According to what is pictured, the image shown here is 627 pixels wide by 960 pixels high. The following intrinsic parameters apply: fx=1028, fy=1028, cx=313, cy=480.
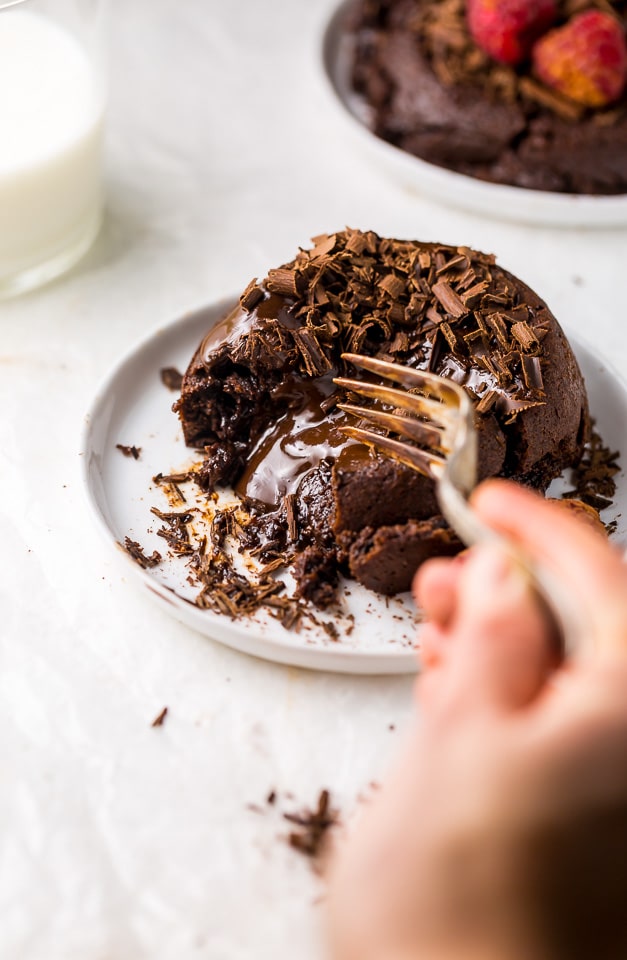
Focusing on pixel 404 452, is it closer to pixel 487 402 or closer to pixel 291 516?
→ pixel 487 402

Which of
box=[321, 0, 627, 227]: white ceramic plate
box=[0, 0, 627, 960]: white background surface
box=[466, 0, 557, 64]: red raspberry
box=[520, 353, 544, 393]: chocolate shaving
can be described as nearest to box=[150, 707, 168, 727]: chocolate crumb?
box=[0, 0, 627, 960]: white background surface

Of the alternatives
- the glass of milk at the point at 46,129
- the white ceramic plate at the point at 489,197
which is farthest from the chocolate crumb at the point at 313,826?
the white ceramic plate at the point at 489,197

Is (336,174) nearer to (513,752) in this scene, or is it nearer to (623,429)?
(623,429)

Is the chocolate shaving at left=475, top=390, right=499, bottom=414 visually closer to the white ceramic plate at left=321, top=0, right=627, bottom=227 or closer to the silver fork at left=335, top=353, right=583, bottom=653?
the silver fork at left=335, top=353, right=583, bottom=653

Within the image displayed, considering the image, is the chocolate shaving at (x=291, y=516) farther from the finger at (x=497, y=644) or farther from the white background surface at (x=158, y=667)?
the finger at (x=497, y=644)

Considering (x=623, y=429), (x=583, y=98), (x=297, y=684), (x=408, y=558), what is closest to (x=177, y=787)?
(x=297, y=684)

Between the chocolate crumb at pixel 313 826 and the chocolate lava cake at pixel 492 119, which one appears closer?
the chocolate crumb at pixel 313 826

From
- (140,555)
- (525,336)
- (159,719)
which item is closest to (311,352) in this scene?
(525,336)
